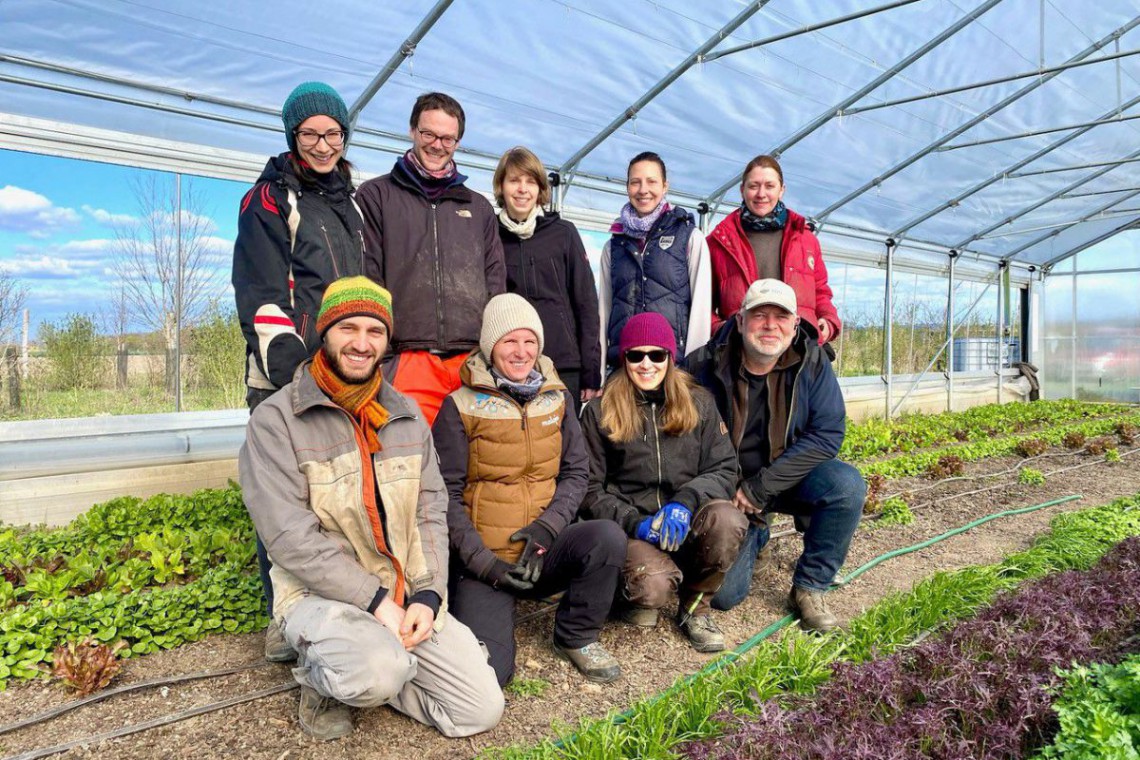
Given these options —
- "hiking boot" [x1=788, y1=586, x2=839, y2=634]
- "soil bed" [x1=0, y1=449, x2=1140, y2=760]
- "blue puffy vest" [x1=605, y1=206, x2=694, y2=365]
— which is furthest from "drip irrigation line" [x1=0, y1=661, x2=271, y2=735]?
"hiking boot" [x1=788, y1=586, x2=839, y2=634]

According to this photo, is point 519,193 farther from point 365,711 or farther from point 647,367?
point 365,711

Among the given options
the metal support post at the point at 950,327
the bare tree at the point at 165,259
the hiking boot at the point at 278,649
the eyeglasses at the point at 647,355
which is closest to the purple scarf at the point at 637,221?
the eyeglasses at the point at 647,355

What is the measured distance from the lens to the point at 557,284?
3.78 m

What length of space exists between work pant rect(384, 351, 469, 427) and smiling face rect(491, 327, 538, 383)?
0.79 feet

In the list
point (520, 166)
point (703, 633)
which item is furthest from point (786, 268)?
point (703, 633)

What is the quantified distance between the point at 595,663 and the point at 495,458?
921 mm

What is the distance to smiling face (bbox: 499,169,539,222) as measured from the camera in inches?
137

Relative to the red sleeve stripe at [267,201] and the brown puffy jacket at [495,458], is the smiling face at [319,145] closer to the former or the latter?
the red sleeve stripe at [267,201]

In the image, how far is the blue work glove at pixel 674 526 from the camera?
321 cm

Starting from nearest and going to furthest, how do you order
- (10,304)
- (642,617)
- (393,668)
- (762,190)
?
1. (393,668)
2. (642,617)
3. (762,190)
4. (10,304)

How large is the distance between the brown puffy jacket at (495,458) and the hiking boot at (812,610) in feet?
4.28

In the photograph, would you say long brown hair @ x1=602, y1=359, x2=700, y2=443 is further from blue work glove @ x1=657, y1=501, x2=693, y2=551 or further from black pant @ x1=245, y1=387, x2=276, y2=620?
black pant @ x1=245, y1=387, x2=276, y2=620

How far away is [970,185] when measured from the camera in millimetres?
10797

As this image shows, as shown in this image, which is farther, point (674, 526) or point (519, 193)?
point (519, 193)
